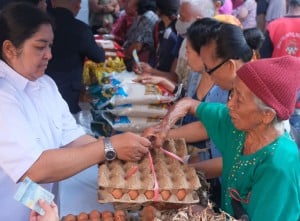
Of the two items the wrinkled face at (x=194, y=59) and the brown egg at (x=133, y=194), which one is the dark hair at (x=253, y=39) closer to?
the wrinkled face at (x=194, y=59)

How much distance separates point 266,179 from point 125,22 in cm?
362

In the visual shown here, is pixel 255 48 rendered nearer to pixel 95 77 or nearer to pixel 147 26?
pixel 95 77

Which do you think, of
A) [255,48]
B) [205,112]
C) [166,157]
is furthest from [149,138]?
[255,48]

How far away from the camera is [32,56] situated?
5.42 feet

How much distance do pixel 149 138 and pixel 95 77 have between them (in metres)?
1.50

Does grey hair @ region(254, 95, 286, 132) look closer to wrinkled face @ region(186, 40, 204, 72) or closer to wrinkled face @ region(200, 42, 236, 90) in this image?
wrinkled face @ region(200, 42, 236, 90)

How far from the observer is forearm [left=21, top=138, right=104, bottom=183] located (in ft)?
4.70

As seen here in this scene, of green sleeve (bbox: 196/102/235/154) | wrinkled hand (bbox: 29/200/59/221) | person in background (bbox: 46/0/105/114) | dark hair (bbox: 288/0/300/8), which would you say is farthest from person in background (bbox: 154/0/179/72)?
wrinkled hand (bbox: 29/200/59/221)

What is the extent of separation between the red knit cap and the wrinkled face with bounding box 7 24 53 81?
0.79 meters

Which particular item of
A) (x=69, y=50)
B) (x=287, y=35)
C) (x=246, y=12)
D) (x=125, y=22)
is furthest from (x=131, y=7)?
(x=246, y=12)

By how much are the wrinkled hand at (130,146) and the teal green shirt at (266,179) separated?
0.99 ft

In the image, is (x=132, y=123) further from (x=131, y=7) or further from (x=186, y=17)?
(x=131, y=7)

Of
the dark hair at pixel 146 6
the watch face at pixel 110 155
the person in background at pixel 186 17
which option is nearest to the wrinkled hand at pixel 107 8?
the dark hair at pixel 146 6

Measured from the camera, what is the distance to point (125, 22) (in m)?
4.65
